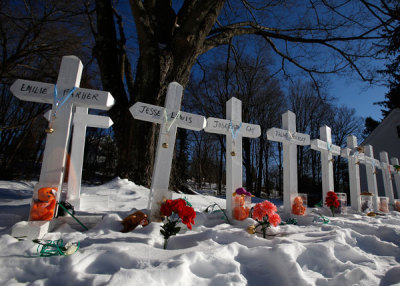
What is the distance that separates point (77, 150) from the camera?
316 cm

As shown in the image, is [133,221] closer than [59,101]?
Yes

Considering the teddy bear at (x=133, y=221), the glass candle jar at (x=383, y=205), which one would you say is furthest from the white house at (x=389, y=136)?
the teddy bear at (x=133, y=221)

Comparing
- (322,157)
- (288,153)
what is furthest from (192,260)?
(322,157)

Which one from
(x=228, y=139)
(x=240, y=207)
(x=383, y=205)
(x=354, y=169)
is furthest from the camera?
(x=383, y=205)

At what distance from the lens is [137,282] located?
117 cm

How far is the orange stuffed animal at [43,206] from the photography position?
7.09 feet

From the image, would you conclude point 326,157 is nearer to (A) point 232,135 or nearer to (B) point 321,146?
(B) point 321,146

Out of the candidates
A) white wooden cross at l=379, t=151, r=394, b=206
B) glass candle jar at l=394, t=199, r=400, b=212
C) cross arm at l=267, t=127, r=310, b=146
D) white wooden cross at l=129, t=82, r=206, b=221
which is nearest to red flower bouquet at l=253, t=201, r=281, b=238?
white wooden cross at l=129, t=82, r=206, b=221

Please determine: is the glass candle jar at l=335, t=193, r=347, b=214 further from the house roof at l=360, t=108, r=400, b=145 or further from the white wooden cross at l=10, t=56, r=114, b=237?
the house roof at l=360, t=108, r=400, b=145

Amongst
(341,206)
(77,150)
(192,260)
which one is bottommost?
(192,260)

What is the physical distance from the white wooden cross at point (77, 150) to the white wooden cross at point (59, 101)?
70 cm

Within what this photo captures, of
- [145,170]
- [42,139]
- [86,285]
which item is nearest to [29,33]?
[145,170]

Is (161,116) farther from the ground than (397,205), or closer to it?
farther from the ground

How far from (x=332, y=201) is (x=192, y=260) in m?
3.42
